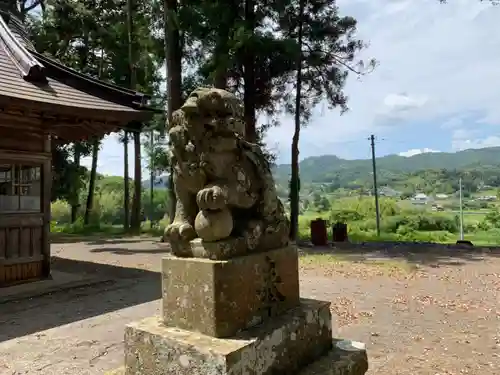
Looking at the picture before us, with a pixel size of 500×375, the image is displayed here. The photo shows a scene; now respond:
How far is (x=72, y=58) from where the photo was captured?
19172mm

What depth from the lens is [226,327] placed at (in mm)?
2143

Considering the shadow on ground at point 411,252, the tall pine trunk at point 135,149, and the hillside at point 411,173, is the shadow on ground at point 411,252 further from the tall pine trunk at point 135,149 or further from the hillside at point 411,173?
the tall pine trunk at point 135,149

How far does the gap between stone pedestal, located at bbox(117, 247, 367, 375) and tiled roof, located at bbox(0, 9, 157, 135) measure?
501 centimetres

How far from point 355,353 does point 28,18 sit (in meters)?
20.5

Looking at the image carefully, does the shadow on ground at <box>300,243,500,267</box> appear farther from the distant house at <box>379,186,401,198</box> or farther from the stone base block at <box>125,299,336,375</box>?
the distant house at <box>379,186,401,198</box>

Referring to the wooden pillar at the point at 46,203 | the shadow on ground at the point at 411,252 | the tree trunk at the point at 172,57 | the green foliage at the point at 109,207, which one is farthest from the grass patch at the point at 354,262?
the green foliage at the point at 109,207

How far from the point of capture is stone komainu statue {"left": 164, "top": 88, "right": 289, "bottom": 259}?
225 centimetres

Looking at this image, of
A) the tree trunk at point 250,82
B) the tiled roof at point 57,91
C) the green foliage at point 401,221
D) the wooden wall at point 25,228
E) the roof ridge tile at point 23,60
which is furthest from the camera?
the green foliage at point 401,221

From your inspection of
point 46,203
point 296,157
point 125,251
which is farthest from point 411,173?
point 46,203

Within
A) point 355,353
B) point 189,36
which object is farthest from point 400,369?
point 189,36

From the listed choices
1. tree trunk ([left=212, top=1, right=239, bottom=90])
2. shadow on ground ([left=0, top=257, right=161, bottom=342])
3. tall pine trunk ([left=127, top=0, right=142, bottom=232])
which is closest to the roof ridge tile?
shadow on ground ([left=0, top=257, right=161, bottom=342])

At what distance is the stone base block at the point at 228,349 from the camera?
1982mm

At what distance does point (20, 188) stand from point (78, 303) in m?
2.67

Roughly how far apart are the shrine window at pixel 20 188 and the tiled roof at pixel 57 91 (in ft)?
5.14
